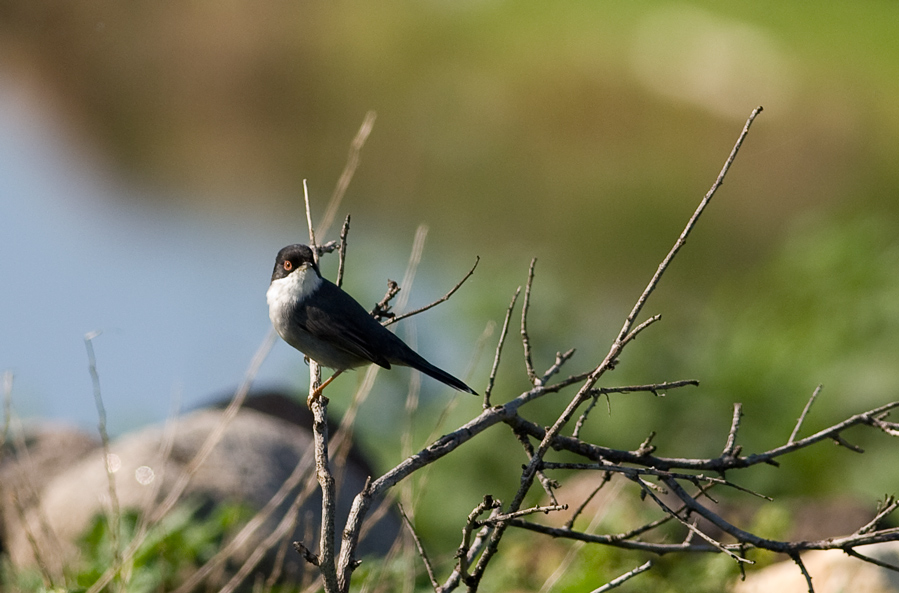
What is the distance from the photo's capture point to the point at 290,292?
4.32 meters

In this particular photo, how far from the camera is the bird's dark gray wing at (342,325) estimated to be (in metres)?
4.22

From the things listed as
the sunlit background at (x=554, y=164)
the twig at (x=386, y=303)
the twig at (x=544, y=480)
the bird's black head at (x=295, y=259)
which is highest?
the sunlit background at (x=554, y=164)

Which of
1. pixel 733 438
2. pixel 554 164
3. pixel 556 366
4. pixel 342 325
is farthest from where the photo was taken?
pixel 554 164

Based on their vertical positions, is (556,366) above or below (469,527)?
above

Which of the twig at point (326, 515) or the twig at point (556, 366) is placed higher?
the twig at point (556, 366)

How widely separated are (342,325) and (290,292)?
0.29 meters

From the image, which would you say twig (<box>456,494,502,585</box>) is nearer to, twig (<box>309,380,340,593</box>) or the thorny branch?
the thorny branch

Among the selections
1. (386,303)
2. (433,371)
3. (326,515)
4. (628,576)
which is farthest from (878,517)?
(386,303)

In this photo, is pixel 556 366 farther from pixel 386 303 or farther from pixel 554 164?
pixel 554 164

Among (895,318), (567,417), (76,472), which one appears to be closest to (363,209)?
(895,318)

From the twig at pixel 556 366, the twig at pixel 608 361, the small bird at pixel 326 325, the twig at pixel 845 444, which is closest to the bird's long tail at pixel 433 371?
the small bird at pixel 326 325

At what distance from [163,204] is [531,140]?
291 inches

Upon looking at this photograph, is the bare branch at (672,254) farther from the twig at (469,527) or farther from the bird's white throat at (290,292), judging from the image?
the bird's white throat at (290,292)

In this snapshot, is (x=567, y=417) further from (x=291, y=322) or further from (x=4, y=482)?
(x=4, y=482)
